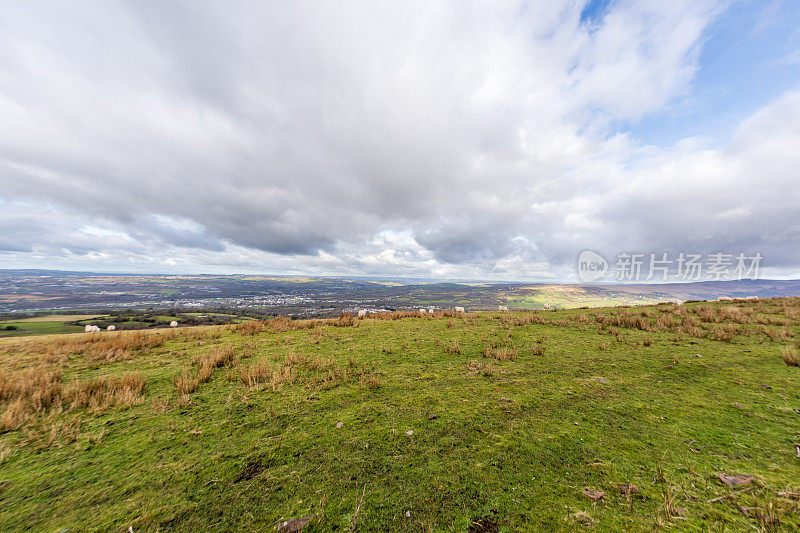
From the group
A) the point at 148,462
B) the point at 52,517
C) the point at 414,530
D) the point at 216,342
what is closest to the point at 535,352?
the point at 414,530

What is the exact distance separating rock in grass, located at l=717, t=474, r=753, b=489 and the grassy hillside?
0.03 meters

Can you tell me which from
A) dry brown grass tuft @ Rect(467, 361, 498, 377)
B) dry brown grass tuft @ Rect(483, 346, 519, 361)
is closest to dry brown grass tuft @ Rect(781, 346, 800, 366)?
dry brown grass tuft @ Rect(483, 346, 519, 361)

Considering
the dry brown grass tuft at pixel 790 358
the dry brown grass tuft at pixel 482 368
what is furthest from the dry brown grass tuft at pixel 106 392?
the dry brown grass tuft at pixel 790 358

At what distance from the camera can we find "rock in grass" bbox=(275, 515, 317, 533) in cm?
290

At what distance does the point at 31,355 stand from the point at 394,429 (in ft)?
44.8

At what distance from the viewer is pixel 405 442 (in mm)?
4434

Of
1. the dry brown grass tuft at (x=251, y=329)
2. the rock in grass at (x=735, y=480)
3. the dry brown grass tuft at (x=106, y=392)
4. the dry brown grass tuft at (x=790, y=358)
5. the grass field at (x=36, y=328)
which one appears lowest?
the grass field at (x=36, y=328)

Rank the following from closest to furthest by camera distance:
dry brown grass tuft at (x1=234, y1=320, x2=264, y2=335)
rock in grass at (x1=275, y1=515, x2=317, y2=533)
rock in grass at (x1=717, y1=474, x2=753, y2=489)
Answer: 1. rock in grass at (x1=275, y1=515, x2=317, y2=533)
2. rock in grass at (x1=717, y1=474, x2=753, y2=489)
3. dry brown grass tuft at (x1=234, y1=320, x2=264, y2=335)

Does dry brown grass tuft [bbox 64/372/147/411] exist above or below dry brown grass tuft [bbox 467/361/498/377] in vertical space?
below

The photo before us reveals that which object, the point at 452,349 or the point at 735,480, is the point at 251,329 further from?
the point at 735,480

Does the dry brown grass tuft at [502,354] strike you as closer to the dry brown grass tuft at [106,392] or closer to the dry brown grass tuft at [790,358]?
the dry brown grass tuft at [790,358]

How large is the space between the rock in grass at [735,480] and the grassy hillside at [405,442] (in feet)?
0.09

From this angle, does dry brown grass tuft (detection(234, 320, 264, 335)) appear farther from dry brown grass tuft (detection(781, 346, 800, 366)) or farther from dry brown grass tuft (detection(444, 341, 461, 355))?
dry brown grass tuft (detection(781, 346, 800, 366))

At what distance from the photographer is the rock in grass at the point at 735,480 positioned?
3.38 metres
